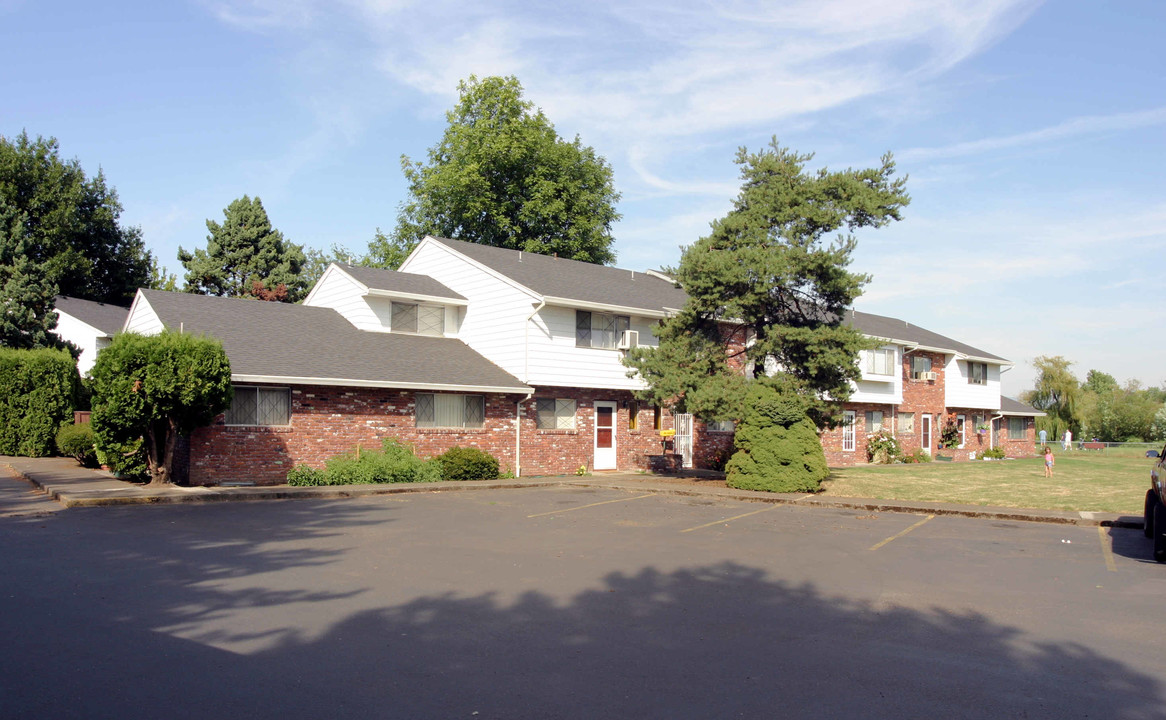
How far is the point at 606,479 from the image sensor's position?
25.1 m

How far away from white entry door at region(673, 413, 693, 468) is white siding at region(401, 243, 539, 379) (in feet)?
23.8

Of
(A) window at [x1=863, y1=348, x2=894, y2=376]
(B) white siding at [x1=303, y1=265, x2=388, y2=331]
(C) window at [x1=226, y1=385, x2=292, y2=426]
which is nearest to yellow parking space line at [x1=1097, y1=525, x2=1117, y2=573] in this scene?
(C) window at [x1=226, y1=385, x2=292, y2=426]

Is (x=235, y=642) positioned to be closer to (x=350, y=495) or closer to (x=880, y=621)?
(x=880, y=621)

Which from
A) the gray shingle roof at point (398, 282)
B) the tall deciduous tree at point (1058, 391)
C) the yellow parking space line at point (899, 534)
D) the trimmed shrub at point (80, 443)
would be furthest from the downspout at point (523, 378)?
the tall deciduous tree at point (1058, 391)

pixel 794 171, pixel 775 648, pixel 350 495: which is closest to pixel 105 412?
pixel 350 495

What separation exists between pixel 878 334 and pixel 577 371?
62.1 feet

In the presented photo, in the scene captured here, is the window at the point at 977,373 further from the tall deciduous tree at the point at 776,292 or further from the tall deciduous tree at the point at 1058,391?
the tall deciduous tree at the point at 776,292

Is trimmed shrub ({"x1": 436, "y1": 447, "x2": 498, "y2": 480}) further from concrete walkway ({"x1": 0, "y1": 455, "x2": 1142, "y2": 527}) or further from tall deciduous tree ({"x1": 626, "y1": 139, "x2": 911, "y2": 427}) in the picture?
tall deciduous tree ({"x1": 626, "y1": 139, "x2": 911, "y2": 427})

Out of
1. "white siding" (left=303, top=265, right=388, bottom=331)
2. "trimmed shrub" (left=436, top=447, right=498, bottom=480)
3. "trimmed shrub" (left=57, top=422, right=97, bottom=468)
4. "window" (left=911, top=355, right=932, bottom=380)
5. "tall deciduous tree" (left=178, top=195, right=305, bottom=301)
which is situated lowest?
"trimmed shrub" (left=436, top=447, right=498, bottom=480)

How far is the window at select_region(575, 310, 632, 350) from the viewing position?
26.8 metres

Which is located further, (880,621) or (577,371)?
(577,371)

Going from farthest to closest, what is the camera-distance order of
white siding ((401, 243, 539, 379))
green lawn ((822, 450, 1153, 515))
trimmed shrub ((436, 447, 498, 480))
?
white siding ((401, 243, 539, 379)) < trimmed shrub ((436, 447, 498, 480)) < green lawn ((822, 450, 1153, 515))

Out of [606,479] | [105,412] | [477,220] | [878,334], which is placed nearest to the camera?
[105,412]

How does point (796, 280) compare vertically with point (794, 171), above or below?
below
